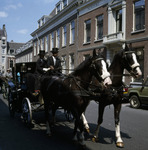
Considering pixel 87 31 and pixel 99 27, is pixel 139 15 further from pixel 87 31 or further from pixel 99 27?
pixel 87 31

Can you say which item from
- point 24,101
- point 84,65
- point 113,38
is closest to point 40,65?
point 24,101

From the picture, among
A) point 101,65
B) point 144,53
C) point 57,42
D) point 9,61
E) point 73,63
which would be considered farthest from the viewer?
point 9,61

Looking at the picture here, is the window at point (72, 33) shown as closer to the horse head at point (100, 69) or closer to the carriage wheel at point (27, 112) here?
the carriage wheel at point (27, 112)

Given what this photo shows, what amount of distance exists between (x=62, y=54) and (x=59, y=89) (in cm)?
2228

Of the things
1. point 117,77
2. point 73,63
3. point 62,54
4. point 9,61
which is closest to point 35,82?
point 117,77

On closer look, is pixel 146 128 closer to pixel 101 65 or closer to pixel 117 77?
pixel 117 77

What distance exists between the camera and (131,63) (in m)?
4.23

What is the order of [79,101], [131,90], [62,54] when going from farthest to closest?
[62,54], [131,90], [79,101]

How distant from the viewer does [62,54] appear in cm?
2673

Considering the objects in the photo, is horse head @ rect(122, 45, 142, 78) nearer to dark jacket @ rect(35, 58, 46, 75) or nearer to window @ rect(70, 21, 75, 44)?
dark jacket @ rect(35, 58, 46, 75)

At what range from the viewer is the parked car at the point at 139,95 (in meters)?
9.92

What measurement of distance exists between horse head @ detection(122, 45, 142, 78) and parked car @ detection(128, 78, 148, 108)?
20.4 feet

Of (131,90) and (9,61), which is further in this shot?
(9,61)

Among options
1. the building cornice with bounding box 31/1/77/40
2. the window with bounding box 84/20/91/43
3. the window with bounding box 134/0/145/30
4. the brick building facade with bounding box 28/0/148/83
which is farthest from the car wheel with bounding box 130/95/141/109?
the building cornice with bounding box 31/1/77/40
